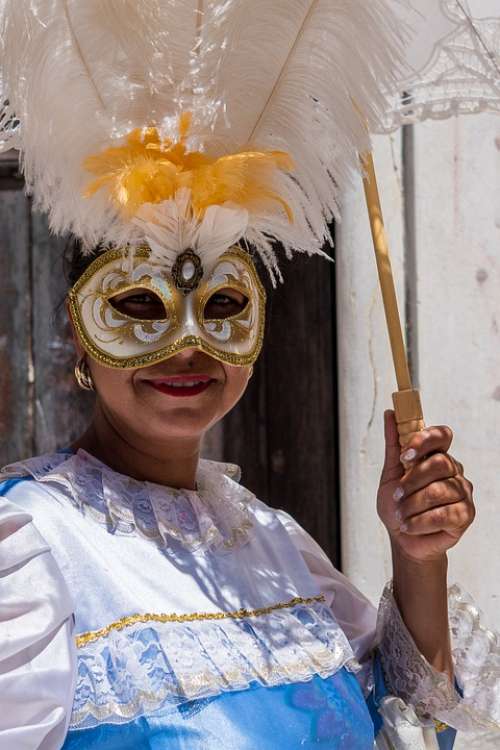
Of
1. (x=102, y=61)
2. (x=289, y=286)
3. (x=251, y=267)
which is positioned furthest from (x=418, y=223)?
(x=102, y=61)

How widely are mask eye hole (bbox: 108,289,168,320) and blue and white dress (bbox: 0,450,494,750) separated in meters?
0.27

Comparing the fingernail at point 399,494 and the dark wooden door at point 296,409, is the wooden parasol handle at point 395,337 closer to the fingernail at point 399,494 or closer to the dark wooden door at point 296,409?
the fingernail at point 399,494

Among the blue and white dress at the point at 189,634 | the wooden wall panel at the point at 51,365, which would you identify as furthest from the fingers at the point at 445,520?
the wooden wall panel at the point at 51,365

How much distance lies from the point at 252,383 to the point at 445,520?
4.81 ft

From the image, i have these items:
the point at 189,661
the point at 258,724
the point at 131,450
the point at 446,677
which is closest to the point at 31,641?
the point at 189,661

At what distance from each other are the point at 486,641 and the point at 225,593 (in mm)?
582

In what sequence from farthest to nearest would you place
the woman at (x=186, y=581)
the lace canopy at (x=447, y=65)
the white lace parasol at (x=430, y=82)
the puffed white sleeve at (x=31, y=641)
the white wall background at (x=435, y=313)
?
the white wall background at (x=435, y=313), the lace canopy at (x=447, y=65), the white lace parasol at (x=430, y=82), the woman at (x=186, y=581), the puffed white sleeve at (x=31, y=641)

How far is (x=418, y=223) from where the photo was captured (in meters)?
2.88

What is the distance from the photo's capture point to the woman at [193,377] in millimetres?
1646

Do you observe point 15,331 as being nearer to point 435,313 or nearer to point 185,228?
point 435,313

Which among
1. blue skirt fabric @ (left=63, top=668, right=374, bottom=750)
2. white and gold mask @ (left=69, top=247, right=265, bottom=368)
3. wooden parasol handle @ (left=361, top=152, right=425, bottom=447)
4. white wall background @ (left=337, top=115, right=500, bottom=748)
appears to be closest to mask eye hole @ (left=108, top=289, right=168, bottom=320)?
white and gold mask @ (left=69, top=247, right=265, bottom=368)

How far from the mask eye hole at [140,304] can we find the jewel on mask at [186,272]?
1.8 inches

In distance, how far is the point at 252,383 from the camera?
317 centimetres

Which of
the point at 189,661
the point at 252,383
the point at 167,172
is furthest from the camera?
the point at 252,383
